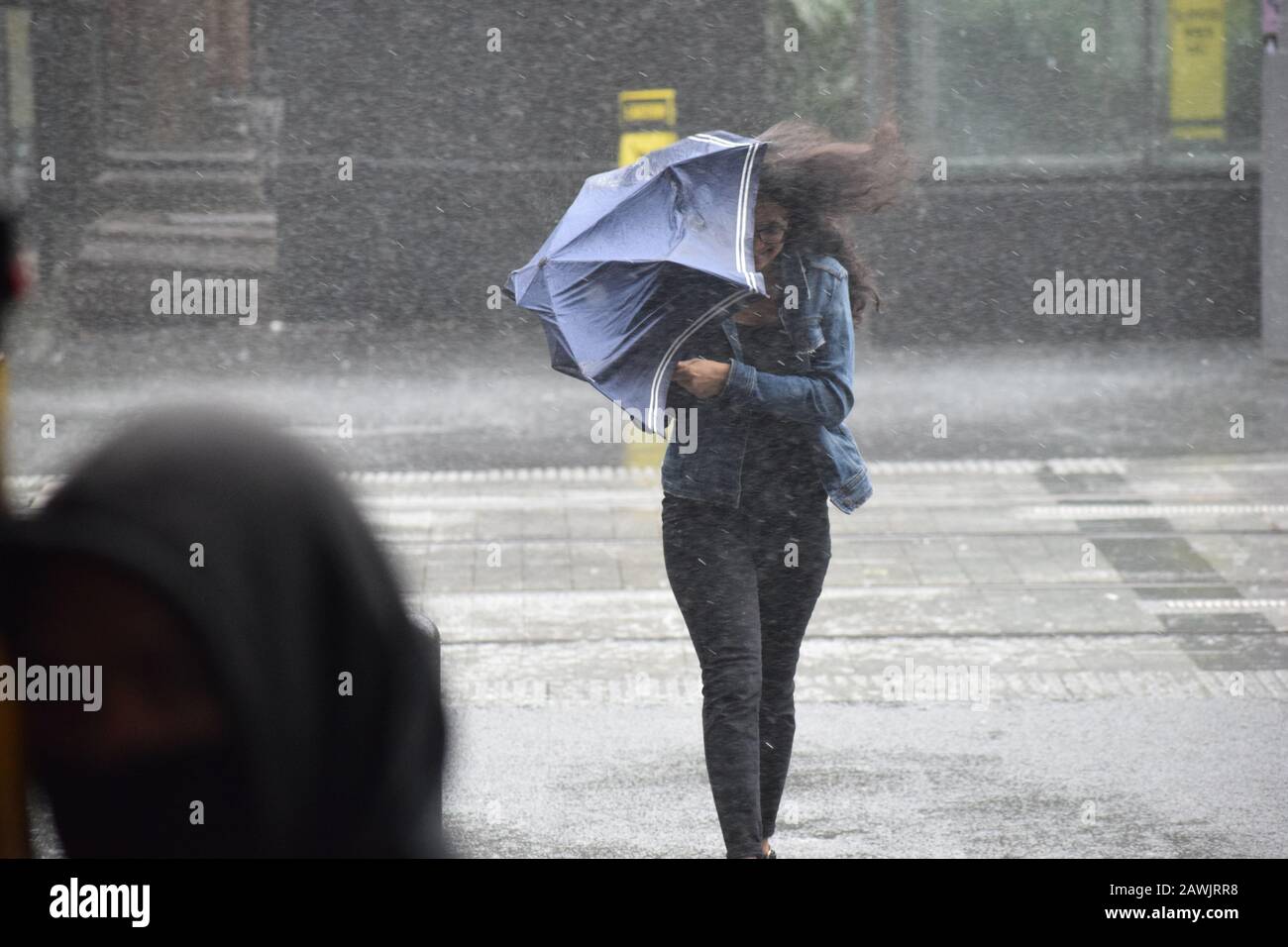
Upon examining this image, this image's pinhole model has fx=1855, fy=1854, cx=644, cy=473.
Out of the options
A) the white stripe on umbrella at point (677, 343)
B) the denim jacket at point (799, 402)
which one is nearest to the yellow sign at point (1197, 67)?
the denim jacket at point (799, 402)

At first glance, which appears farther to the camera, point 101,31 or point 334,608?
point 101,31

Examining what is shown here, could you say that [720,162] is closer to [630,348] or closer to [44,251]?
[630,348]

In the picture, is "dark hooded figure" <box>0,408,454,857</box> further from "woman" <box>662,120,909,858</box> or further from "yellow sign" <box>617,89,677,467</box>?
"yellow sign" <box>617,89,677,467</box>

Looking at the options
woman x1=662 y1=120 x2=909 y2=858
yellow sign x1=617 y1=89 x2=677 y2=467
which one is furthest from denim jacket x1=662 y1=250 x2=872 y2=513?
yellow sign x1=617 y1=89 x2=677 y2=467

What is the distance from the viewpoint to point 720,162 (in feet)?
14.3

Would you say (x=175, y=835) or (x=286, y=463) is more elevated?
(x=286, y=463)

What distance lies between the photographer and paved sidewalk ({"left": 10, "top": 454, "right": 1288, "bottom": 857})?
5.23 meters

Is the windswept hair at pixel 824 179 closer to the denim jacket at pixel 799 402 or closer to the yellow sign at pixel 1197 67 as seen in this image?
the denim jacket at pixel 799 402

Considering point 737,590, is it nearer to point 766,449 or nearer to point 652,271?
point 766,449

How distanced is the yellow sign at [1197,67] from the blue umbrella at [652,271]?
11633 mm

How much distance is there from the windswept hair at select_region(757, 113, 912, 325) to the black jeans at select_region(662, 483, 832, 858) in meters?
0.57

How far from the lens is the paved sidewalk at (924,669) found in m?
5.23
